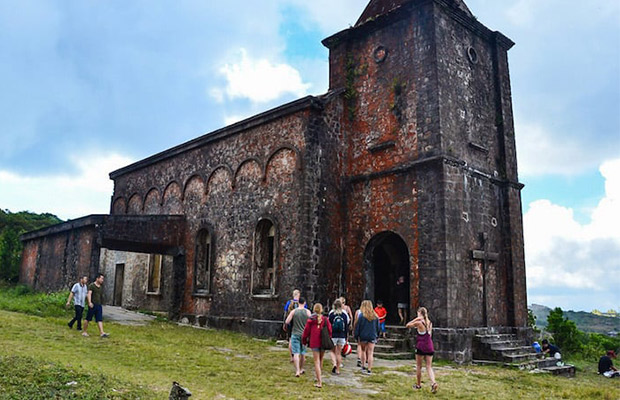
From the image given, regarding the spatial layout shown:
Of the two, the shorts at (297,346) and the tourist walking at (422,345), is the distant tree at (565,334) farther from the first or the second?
the shorts at (297,346)

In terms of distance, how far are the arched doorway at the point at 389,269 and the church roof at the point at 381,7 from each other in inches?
292

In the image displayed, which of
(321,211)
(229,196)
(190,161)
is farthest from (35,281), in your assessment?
(321,211)

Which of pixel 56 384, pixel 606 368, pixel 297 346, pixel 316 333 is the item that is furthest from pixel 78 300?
pixel 606 368

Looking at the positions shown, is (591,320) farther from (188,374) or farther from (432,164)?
(188,374)

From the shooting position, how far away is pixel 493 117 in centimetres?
1695

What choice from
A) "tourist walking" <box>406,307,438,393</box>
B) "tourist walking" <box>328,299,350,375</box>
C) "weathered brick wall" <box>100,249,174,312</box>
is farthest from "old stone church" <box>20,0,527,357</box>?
"tourist walking" <box>406,307,438,393</box>

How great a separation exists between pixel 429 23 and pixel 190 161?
1088 centimetres

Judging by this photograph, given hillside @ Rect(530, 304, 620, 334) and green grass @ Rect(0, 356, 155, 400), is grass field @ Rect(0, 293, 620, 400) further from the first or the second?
hillside @ Rect(530, 304, 620, 334)

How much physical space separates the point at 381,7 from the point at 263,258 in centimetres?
931

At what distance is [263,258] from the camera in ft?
56.3

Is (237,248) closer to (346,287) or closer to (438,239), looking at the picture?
(346,287)

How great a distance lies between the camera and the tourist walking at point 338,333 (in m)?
10.7

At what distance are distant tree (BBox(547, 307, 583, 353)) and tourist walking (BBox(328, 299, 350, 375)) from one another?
11.0 metres

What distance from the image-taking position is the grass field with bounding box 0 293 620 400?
25.0 ft
